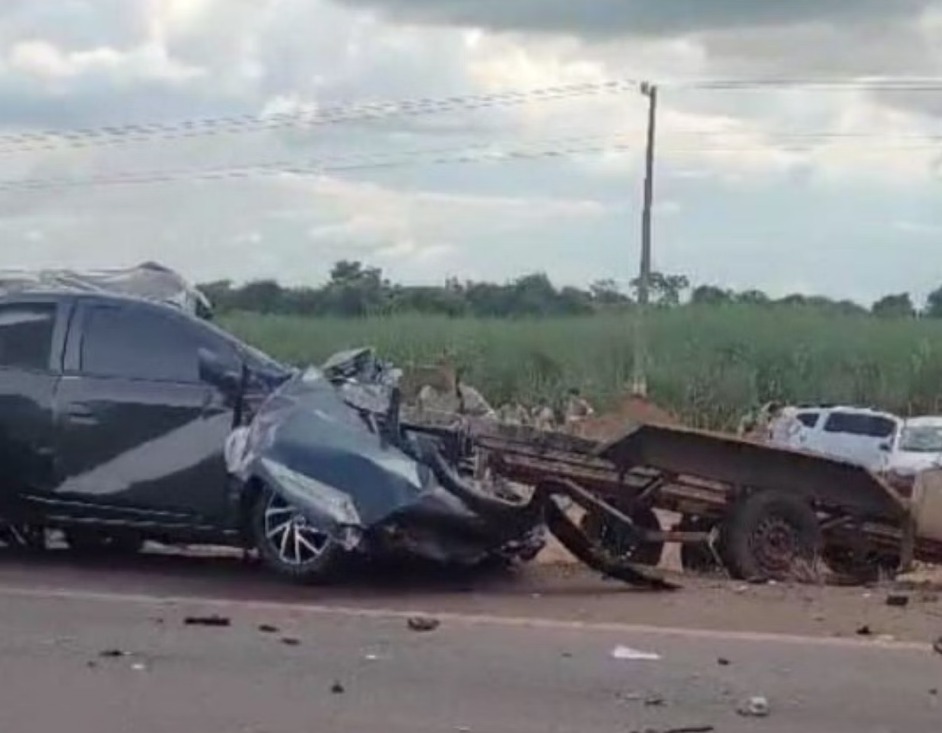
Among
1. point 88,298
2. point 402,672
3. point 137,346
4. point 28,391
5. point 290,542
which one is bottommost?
point 402,672

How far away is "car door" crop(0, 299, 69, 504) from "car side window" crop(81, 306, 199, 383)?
22 centimetres

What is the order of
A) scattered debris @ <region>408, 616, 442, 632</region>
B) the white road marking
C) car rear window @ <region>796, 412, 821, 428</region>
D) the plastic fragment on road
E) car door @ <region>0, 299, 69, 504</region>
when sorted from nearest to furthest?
the plastic fragment on road → the white road marking → scattered debris @ <region>408, 616, 442, 632</region> → car door @ <region>0, 299, 69, 504</region> → car rear window @ <region>796, 412, 821, 428</region>

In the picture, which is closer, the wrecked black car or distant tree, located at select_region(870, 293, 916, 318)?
the wrecked black car

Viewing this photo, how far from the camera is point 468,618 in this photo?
11.8 m

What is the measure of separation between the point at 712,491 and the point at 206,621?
3940 mm

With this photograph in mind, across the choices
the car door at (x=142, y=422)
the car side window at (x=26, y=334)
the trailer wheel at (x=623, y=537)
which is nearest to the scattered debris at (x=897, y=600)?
the trailer wheel at (x=623, y=537)

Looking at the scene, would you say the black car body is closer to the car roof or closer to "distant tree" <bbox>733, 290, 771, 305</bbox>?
the car roof

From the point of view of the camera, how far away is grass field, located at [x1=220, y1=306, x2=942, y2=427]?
53.1 m

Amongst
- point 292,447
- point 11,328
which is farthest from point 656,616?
point 11,328

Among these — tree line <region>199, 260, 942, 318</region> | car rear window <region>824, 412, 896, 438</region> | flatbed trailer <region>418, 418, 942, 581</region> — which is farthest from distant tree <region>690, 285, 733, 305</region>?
flatbed trailer <region>418, 418, 942, 581</region>

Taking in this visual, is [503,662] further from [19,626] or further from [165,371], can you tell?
[165,371]

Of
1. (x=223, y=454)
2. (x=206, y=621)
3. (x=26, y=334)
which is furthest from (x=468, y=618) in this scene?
(x=26, y=334)

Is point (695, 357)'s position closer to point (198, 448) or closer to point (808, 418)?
point (808, 418)

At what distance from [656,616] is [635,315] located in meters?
45.1
